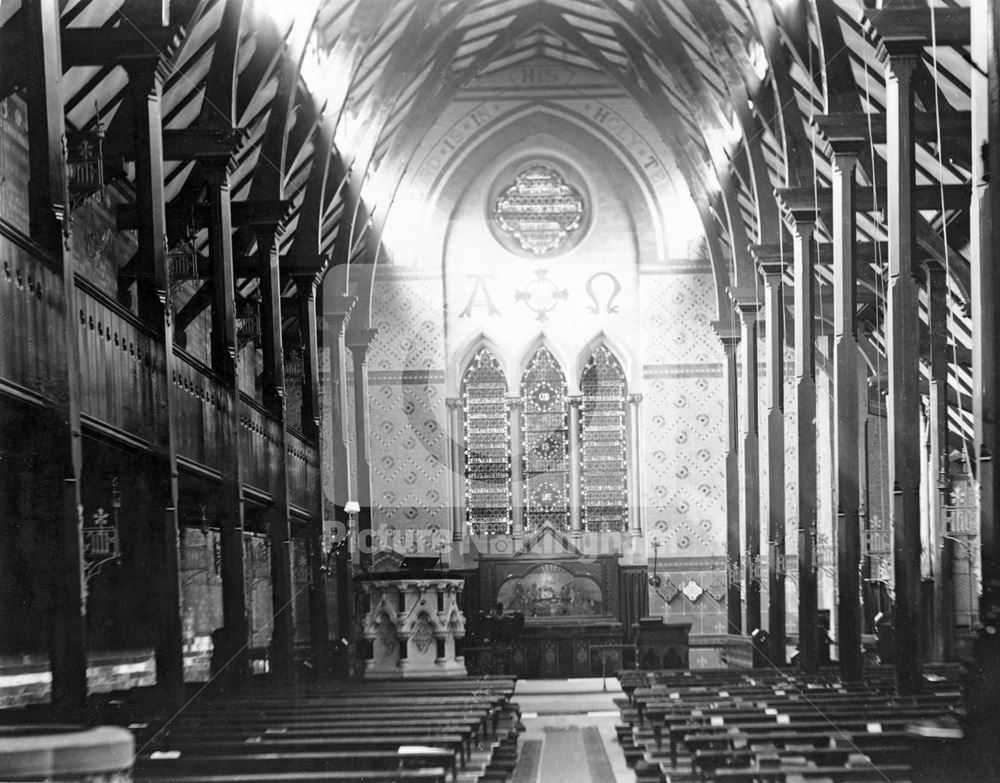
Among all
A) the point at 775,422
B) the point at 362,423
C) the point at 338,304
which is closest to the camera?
the point at 775,422

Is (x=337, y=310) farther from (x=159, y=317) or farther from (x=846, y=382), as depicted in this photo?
(x=159, y=317)

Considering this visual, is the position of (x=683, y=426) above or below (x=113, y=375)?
below

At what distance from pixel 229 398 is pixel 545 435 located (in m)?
12.7

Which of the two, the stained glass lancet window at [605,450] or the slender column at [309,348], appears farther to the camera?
the stained glass lancet window at [605,450]

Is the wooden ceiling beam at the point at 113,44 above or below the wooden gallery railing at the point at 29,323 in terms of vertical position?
above

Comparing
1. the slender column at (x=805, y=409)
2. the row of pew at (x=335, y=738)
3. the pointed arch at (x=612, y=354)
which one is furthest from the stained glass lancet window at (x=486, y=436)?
the row of pew at (x=335, y=738)

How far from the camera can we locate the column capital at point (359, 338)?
2417 centimetres

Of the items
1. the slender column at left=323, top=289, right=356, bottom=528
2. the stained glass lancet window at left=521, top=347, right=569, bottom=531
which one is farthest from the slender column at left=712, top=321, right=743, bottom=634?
the slender column at left=323, top=289, right=356, bottom=528

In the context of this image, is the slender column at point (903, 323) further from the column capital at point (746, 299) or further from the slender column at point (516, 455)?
the slender column at point (516, 455)

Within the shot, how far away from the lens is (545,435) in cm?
2564

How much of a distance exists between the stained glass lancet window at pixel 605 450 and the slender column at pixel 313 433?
23.7 feet

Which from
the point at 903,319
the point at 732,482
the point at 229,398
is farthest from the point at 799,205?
the point at 732,482

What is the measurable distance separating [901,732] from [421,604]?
931cm

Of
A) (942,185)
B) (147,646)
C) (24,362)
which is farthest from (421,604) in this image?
(24,362)
